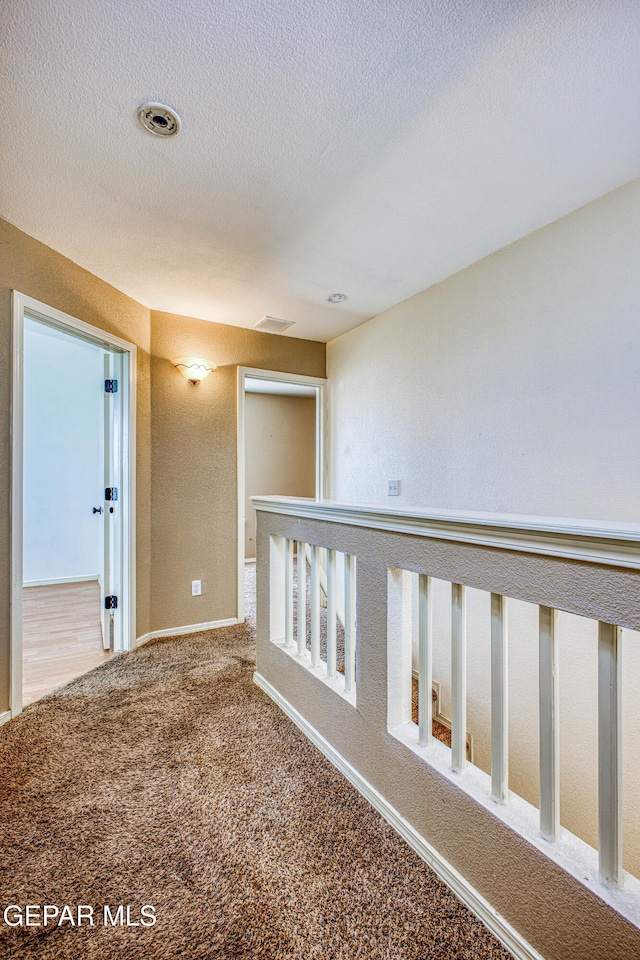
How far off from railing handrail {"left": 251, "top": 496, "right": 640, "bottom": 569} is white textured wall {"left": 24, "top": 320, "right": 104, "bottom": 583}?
13.6 feet

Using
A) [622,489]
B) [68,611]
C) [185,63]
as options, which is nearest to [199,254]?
[185,63]

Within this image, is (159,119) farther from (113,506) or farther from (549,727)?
(113,506)

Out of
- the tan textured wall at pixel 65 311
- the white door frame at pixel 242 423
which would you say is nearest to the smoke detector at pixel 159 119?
the tan textured wall at pixel 65 311

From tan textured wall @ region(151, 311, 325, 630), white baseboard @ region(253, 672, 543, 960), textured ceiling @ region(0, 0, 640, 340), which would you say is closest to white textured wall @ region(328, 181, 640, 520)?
textured ceiling @ region(0, 0, 640, 340)

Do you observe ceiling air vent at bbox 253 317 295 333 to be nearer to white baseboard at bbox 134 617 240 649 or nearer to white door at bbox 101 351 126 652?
white door at bbox 101 351 126 652

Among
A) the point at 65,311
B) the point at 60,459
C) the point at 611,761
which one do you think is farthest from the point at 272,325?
the point at 611,761

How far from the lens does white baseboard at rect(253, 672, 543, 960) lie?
102 cm

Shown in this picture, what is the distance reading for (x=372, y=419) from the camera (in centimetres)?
333

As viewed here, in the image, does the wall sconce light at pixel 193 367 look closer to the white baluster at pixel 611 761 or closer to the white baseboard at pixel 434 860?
the white baseboard at pixel 434 860

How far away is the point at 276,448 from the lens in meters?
6.55

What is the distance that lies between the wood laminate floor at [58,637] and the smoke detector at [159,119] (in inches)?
108

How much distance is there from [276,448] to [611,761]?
592 cm

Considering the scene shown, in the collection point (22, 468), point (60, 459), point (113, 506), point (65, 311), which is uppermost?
point (65, 311)

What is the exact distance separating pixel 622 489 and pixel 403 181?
158 cm
